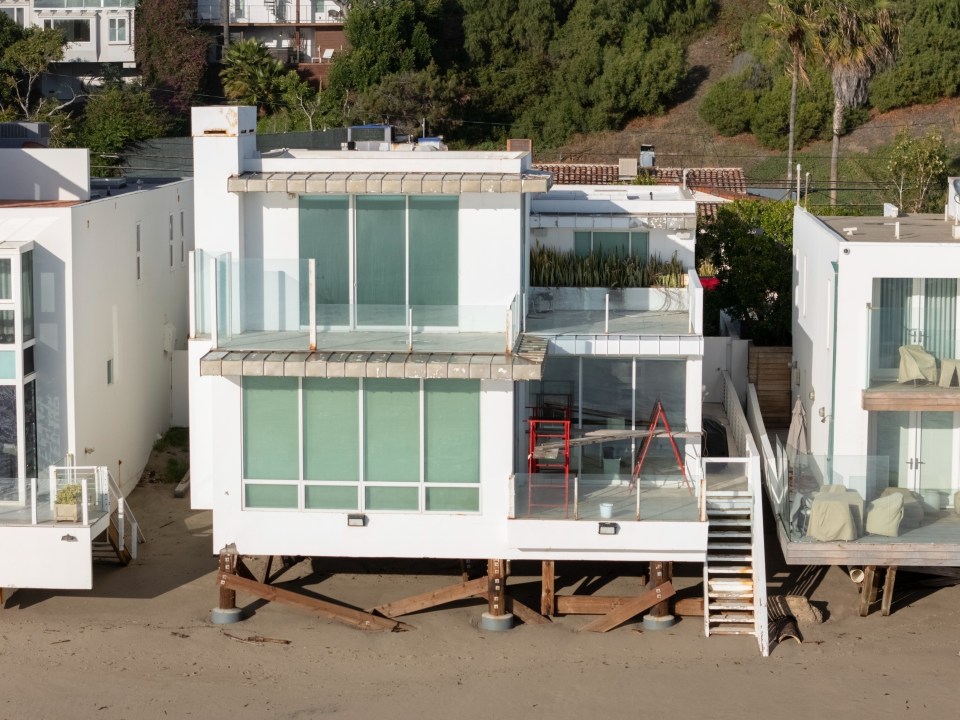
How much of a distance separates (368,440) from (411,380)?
98 centimetres

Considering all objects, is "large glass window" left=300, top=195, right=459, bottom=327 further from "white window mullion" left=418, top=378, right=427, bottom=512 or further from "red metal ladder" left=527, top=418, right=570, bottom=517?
"red metal ladder" left=527, top=418, right=570, bottom=517

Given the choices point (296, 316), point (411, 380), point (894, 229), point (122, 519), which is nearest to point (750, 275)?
point (894, 229)

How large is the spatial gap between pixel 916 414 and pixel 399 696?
8062 mm

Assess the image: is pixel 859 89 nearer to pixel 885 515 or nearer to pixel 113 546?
pixel 885 515

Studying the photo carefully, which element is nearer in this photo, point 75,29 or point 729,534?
point 729,534

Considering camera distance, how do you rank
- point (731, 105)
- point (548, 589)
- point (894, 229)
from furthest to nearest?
1. point (731, 105)
2. point (894, 229)
3. point (548, 589)

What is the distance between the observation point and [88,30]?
66312mm

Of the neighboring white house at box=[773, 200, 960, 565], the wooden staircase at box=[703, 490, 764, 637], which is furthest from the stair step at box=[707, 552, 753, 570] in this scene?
the neighboring white house at box=[773, 200, 960, 565]

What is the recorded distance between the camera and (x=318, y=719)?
19.1m

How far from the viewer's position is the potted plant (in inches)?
843

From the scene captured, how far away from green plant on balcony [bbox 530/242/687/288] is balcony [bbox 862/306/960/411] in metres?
3.98

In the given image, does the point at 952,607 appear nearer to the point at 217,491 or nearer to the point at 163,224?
the point at 217,491

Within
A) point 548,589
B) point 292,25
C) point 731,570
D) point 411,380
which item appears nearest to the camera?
point 411,380

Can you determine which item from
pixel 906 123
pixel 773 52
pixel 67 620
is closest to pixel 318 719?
pixel 67 620
